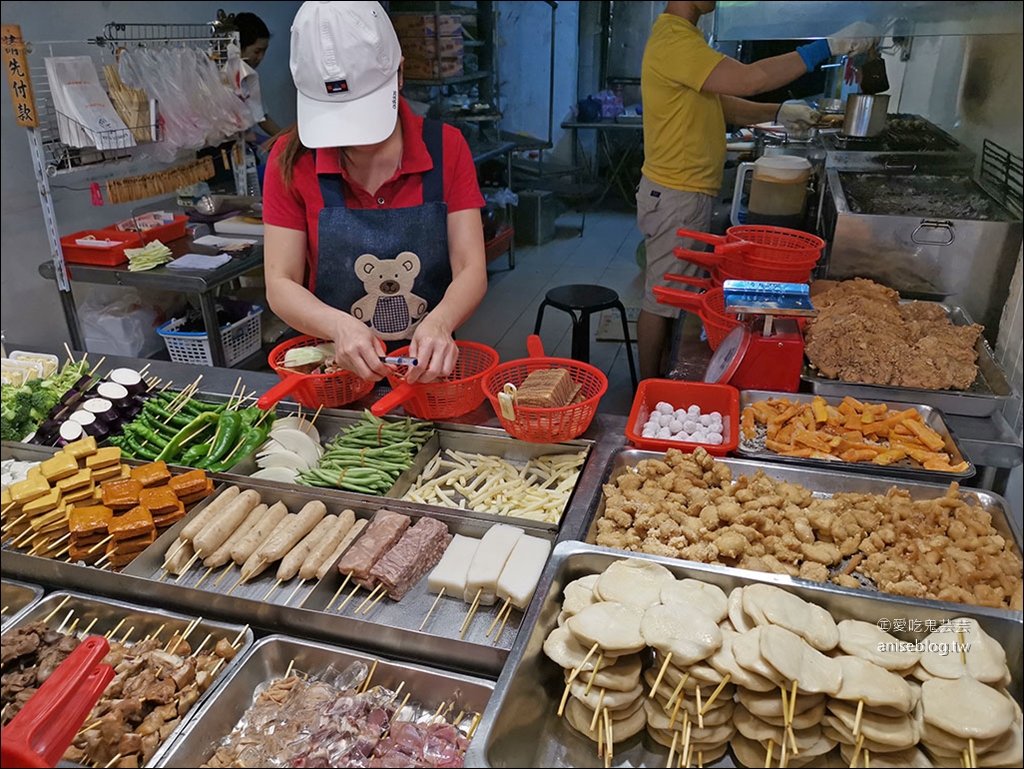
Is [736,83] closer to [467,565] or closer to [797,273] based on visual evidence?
[797,273]

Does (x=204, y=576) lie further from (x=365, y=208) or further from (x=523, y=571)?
(x=365, y=208)

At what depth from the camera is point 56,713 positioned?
1125 millimetres

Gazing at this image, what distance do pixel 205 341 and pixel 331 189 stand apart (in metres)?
2.43

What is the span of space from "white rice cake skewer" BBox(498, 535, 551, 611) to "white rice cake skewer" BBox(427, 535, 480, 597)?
0.35ft

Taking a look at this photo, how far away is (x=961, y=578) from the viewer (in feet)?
5.57

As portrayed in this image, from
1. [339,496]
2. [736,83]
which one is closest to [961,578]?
[339,496]

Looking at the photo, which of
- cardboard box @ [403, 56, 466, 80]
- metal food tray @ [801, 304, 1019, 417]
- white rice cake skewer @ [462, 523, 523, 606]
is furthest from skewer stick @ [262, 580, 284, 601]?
cardboard box @ [403, 56, 466, 80]

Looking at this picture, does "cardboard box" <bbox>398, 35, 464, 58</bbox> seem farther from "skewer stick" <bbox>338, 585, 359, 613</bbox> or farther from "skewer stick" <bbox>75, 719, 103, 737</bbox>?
"skewer stick" <bbox>75, 719, 103, 737</bbox>

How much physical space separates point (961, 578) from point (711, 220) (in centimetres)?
383

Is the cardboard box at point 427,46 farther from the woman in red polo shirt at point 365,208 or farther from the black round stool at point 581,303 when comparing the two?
the woman in red polo shirt at point 365,208

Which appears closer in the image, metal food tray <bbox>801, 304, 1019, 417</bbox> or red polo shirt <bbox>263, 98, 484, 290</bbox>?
metal food tray <bbox>801, 304, 1019, 417</bbox>

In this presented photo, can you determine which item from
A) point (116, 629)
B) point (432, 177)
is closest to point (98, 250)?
point (432, 177)

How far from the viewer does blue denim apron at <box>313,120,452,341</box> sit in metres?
2.65

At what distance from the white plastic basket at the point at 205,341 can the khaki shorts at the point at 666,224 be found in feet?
8.71
